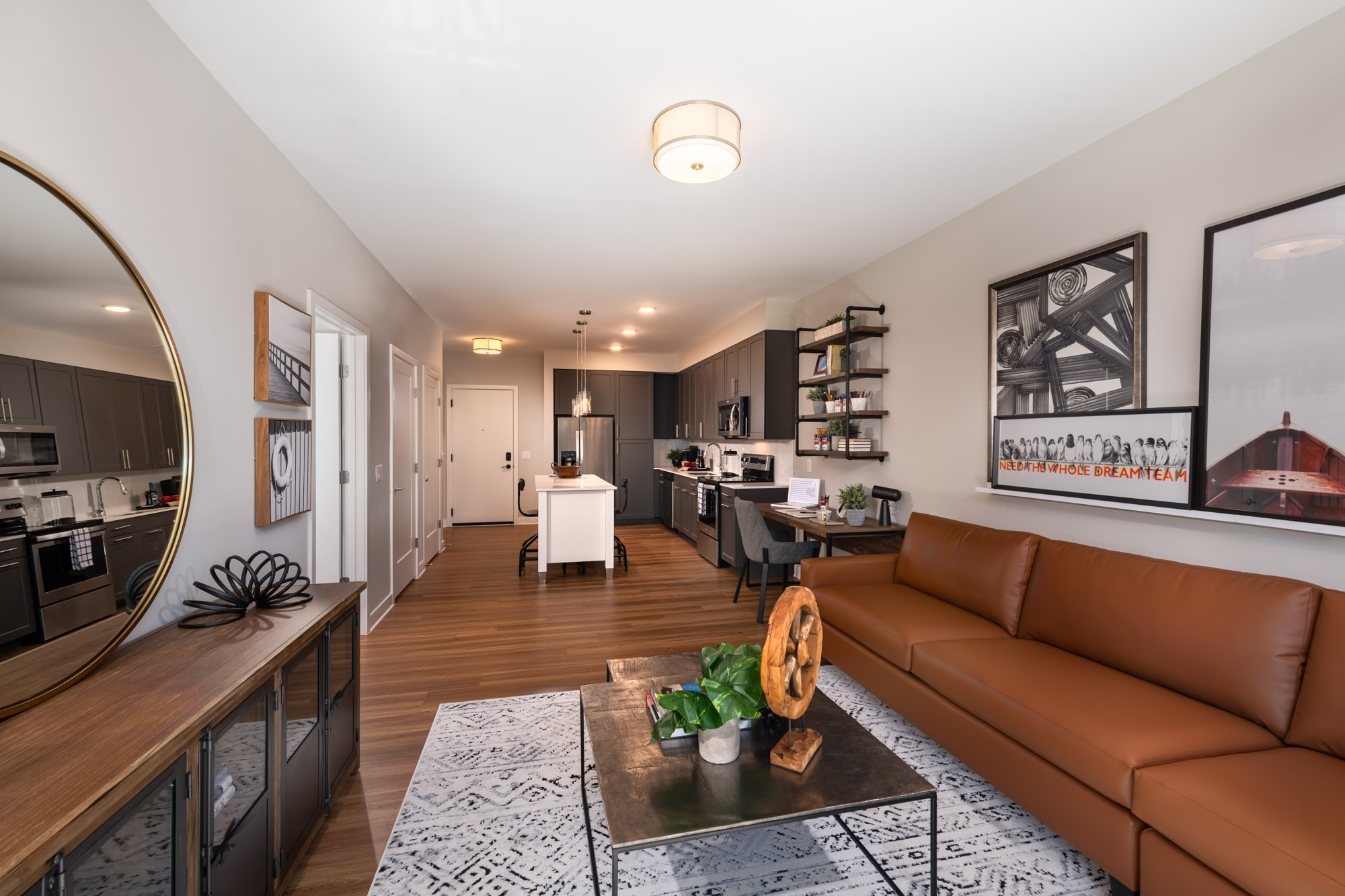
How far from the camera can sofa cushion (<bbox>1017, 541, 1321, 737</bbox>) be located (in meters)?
1.72

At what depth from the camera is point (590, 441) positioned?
8727 mm

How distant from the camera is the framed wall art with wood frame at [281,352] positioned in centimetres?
238

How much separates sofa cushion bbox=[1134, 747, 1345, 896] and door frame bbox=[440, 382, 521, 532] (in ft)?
27.2

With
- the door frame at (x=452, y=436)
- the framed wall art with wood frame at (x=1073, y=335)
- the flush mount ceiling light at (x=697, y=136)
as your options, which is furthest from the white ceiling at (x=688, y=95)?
the door frame at (x=452, y=436)

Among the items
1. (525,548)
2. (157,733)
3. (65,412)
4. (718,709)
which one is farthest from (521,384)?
(157,733)

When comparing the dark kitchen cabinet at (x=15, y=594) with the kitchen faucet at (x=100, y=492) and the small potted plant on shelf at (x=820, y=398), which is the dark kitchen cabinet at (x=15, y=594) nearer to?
the kitchen faucet at (x=100, y=492)

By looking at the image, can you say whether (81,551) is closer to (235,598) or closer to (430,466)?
(235,598)

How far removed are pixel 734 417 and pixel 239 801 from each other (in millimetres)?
5253

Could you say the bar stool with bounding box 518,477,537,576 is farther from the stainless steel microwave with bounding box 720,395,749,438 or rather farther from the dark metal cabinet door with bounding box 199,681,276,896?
the dark metal cabinet door with bounding box 199,681,276,896

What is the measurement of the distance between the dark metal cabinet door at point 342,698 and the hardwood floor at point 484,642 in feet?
0.54

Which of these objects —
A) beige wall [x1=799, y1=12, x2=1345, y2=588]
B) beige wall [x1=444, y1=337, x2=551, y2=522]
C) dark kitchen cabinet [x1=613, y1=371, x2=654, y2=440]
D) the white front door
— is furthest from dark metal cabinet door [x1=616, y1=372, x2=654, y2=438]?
beige wall [x1=799, y1=12, x2=1345, y2=588]

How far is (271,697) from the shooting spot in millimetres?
1554

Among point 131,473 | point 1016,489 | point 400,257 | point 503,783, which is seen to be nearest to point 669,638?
point 503,783

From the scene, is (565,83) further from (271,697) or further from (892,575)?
(892,575)
